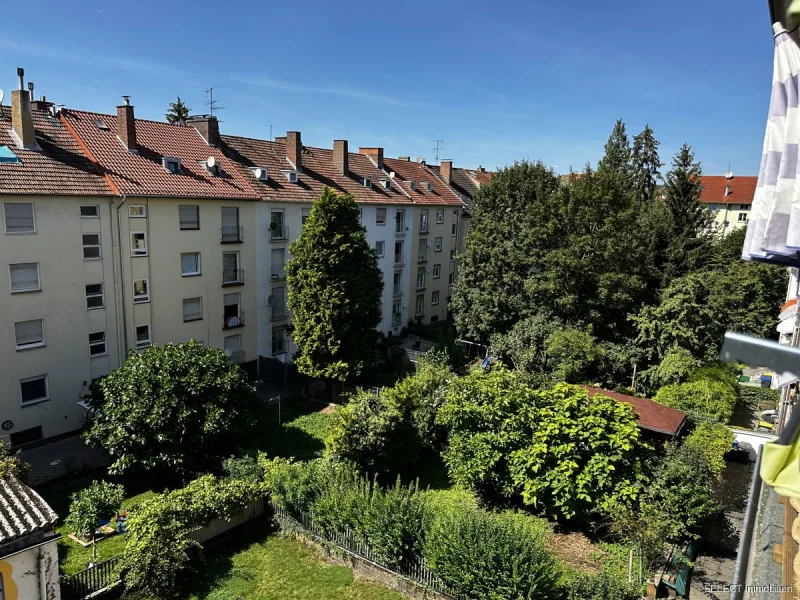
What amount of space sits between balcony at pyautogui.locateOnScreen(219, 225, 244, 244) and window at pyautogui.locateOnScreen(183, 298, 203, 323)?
10.9ft

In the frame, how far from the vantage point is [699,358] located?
25.3m

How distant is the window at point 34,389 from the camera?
2145 centimetres

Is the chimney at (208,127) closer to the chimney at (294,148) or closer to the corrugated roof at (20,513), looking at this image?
the chimney at (294,148)

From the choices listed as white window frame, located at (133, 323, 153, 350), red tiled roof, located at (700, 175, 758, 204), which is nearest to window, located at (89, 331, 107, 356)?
white window frame, located at (133, 323, 153, 350)

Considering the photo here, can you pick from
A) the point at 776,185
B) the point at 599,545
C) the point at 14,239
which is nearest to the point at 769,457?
the point at 776,185

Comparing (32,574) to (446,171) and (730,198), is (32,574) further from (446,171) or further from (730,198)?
(730,198)

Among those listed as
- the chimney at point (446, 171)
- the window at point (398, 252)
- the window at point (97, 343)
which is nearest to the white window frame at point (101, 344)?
the window at point (97, 343)

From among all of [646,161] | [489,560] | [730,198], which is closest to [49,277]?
[489,560]

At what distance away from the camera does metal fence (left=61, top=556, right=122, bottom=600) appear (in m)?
12.9

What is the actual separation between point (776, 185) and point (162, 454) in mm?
19039

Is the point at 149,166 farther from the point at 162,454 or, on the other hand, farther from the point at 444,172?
the point at 444,172

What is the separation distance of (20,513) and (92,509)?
4.07m

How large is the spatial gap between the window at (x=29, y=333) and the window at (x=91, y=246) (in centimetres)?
322

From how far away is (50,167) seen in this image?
21.7 meters
